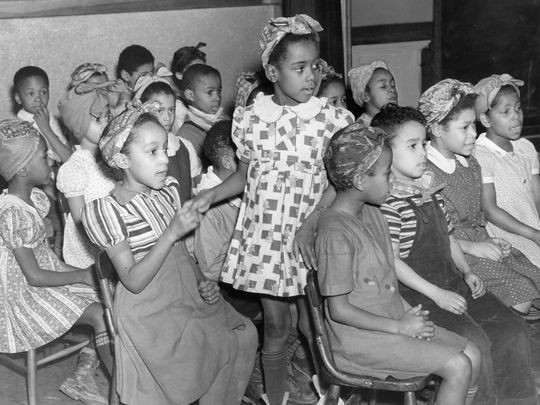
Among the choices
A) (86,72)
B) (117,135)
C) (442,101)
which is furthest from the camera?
(86,72)

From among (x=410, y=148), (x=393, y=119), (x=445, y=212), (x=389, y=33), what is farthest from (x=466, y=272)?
(x=389, y=33)

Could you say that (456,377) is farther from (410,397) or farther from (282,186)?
(282,186)

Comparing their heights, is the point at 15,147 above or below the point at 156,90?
below

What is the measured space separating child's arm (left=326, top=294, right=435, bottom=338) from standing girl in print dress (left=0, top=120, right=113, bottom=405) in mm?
1203

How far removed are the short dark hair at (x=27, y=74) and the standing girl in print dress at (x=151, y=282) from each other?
8.70 ft

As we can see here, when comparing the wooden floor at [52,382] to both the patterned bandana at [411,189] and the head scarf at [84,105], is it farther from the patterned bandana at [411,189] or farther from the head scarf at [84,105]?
the head scarf at [84,105]

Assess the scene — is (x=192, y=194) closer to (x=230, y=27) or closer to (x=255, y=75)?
(x=255, y=75)

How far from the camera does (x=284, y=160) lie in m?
3.55

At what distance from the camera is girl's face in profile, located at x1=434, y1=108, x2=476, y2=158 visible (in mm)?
3979

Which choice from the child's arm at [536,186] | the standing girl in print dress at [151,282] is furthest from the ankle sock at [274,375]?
the child's arm at [536,186]

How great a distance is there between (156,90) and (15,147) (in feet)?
2.78

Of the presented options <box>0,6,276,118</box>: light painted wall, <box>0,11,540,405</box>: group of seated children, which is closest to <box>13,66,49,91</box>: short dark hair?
<box>0,6,276,118</box>: light painted wall

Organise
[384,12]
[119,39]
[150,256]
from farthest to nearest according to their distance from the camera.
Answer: [384,12] → [119,39] → [150,256]

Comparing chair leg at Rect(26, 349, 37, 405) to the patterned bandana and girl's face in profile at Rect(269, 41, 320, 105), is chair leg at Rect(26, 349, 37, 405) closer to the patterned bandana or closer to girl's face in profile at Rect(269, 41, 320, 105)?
girl's face in profile at Rect(269, 41, 320, 105)
